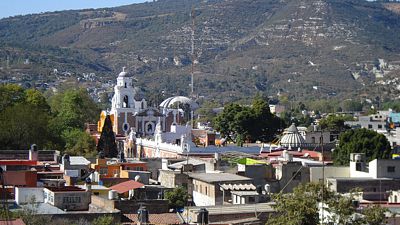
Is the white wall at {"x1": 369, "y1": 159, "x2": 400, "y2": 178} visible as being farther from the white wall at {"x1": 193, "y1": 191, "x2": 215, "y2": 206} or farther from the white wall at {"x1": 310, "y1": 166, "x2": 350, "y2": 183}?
the white wall at {"x1": 193, "y1": 191, "x2": 215, "y2": 206}

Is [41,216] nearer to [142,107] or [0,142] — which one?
[0,142]

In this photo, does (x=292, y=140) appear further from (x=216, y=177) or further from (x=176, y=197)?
(x=176, y=197)

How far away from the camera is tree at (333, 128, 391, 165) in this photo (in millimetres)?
60344

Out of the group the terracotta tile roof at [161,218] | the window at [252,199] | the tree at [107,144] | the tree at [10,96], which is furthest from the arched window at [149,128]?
the terracotta tile roof at [161,218]

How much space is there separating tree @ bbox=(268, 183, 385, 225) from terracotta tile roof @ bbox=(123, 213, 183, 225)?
6320 millimetres

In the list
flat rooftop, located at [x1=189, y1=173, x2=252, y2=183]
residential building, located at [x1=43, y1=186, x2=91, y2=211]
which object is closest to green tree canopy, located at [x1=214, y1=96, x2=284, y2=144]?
flat rooftop, located at [x1=189, y1=173, x2=252, y2=183]

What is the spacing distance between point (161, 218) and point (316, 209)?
26.5 feet

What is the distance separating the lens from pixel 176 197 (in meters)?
41.8

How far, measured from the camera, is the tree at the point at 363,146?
60344 millimetres

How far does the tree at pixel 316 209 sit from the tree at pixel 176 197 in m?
11.3

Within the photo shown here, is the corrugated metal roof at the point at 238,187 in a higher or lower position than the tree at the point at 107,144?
lower

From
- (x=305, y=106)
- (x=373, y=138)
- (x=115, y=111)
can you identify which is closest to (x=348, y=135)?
(x=373, y=138)

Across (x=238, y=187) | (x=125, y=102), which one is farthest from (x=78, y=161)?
(x=125, y=102)

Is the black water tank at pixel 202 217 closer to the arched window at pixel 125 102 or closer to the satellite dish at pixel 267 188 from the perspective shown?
the satellite dish at pixel 267 188
